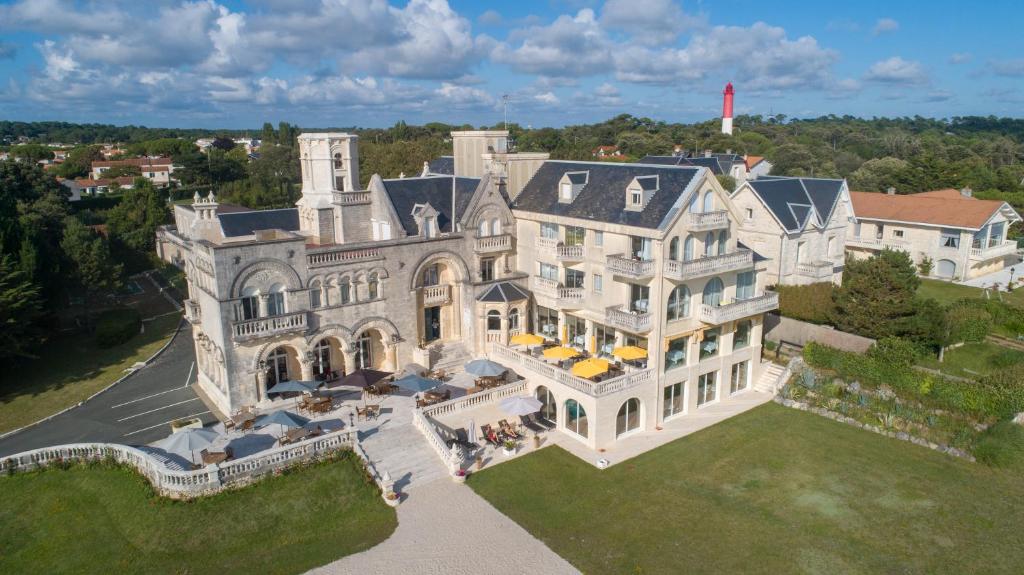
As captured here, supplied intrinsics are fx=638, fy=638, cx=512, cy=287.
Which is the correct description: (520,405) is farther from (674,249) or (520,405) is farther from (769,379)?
(769,379)

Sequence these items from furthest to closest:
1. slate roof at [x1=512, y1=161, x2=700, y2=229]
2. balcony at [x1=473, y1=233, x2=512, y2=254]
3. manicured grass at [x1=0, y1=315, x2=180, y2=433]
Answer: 1. balcony at [x1=473, y1=233, x2=512, y2=254]
2. manicured grass at [x1=0, y1=315, x2=180, y2=433]
3. slate roof at [x1=512, y1=161, x2=700, y2=229]

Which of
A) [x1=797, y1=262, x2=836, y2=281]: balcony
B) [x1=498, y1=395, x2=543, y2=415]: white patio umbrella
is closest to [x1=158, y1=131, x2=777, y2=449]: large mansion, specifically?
[x1=498, y1=395, x2=543, y2=415]: white patio umbrella

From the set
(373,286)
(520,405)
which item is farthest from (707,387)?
(373,286)

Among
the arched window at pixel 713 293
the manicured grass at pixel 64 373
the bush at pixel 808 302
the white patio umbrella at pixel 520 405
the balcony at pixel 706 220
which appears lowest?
the manicured grass at pixel 64 373

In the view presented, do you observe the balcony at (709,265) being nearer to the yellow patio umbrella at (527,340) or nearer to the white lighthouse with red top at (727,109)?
the yellow patio umbrella at (527,340)

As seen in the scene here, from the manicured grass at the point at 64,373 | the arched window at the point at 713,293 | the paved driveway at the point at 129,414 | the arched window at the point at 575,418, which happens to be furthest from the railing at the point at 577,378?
the manicured grass at the point at 64,373

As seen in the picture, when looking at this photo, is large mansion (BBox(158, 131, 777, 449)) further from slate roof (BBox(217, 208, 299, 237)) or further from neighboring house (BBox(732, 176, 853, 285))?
neighboring house (BBox(732, 176, 853, 285))
